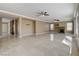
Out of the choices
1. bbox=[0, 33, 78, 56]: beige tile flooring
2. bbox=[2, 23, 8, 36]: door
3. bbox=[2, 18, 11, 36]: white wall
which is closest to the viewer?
bbox=[0, 33, 78, 56]: beige tile flooring

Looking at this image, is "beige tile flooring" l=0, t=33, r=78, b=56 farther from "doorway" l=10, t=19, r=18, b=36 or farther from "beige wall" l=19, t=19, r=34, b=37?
"doorway" l=10, t=19, r=18, b=36

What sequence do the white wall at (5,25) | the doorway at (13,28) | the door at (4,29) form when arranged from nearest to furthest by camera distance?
the white wall at (5,25) → the door at (4,29) → the doorway at (13,28)

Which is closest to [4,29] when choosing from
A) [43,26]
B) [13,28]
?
[13,28]

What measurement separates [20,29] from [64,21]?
5732 mm

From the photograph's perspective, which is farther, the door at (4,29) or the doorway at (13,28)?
the doorway at (13,28)

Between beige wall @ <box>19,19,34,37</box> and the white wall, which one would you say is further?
beige wall @ <box>19,19,34,37</box>

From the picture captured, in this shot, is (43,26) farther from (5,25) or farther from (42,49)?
(5,25)

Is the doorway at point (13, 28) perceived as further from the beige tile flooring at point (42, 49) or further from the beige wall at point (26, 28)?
the beige tile flooring at point (42, 49)

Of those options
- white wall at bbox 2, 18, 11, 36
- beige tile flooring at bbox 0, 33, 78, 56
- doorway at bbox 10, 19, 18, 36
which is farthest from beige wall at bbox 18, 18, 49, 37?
beige tile flooring at bbox 0, 33, 78, 56

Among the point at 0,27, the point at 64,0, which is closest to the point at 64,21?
the point at 64,0

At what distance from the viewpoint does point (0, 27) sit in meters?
8.38

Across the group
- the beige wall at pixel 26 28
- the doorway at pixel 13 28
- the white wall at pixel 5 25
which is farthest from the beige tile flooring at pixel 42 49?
the doorway at pixel 13 28

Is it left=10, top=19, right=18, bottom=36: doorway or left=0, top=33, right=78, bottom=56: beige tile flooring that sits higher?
left=10, top=19, right=18, bottom=36: doorway

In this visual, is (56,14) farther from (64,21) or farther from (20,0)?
(20,0)
